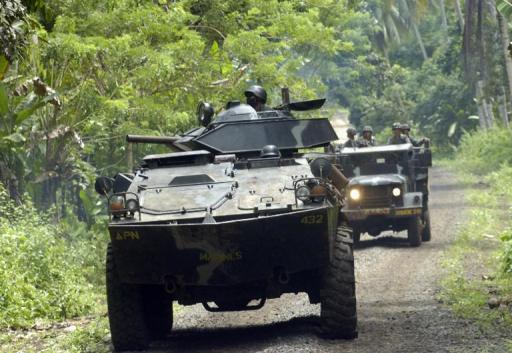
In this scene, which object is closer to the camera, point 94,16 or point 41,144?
point 94,16

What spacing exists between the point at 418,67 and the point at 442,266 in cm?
5033

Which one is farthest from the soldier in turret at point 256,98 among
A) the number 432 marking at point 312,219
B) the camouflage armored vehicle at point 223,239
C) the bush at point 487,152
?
the bush at point 487,152

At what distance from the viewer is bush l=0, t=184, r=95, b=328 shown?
12.5m

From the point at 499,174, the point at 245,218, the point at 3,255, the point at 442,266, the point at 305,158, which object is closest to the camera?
the point at 245,218

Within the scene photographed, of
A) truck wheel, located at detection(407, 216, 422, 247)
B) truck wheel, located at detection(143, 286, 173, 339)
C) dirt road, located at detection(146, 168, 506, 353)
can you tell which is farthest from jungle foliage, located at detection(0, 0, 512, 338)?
truck wheel, located at detection(407, 216, 422, 247)

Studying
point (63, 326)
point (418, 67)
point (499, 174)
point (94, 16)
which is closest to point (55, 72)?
point (94, 16)

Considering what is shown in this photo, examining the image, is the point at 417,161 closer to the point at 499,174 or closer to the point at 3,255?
the point at 3,255

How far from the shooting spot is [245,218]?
935 centimetres

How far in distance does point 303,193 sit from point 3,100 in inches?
253

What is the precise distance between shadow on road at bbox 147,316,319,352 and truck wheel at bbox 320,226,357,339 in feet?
1.30

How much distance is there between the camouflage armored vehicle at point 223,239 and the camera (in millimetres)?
9359

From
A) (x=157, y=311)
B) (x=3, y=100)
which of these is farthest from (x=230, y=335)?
(x=3, y=100)

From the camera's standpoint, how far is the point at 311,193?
950 cm

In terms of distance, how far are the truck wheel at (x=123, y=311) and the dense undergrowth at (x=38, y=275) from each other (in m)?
2.42
